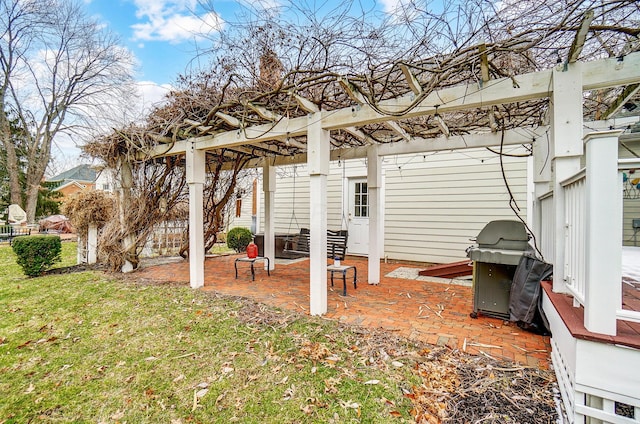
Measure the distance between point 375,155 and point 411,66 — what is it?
2.53 metres

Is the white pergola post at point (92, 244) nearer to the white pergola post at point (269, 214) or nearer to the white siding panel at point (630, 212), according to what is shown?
the white pergola post at point (269, 214)

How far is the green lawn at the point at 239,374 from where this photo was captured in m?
2.07

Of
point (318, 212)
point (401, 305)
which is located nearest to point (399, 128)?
point (318, 212)

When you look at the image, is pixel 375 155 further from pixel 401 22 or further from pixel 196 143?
pixel 196 143

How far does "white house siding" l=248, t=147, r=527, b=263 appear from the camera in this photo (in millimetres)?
6570

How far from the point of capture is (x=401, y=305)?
13.4ft

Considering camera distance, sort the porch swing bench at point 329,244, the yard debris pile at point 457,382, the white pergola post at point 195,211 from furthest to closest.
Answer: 1. the porch swing bench at point 329,244
2. the white pergola post at point 195,211
3. the yard debris pile at point 457,382

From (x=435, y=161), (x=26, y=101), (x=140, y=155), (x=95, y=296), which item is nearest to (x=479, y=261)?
(x=435, y=161)

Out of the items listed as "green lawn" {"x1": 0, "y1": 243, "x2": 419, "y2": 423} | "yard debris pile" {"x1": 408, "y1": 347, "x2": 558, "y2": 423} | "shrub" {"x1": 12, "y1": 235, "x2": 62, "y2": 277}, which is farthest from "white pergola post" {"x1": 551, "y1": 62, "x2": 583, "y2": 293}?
"shrub" {"x1": 12, "y1": 235, "x2": 62, "y2": 277}

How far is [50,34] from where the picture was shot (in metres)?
11.5

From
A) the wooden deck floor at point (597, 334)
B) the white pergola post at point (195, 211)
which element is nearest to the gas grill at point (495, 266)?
the wooden deck floor at point (597, 334)

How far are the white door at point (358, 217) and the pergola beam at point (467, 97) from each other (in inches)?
178

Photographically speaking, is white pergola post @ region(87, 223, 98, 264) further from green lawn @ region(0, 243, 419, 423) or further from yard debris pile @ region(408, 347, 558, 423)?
yard debris pile @ region(408, 347, 558, 423)

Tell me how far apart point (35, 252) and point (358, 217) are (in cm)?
722
